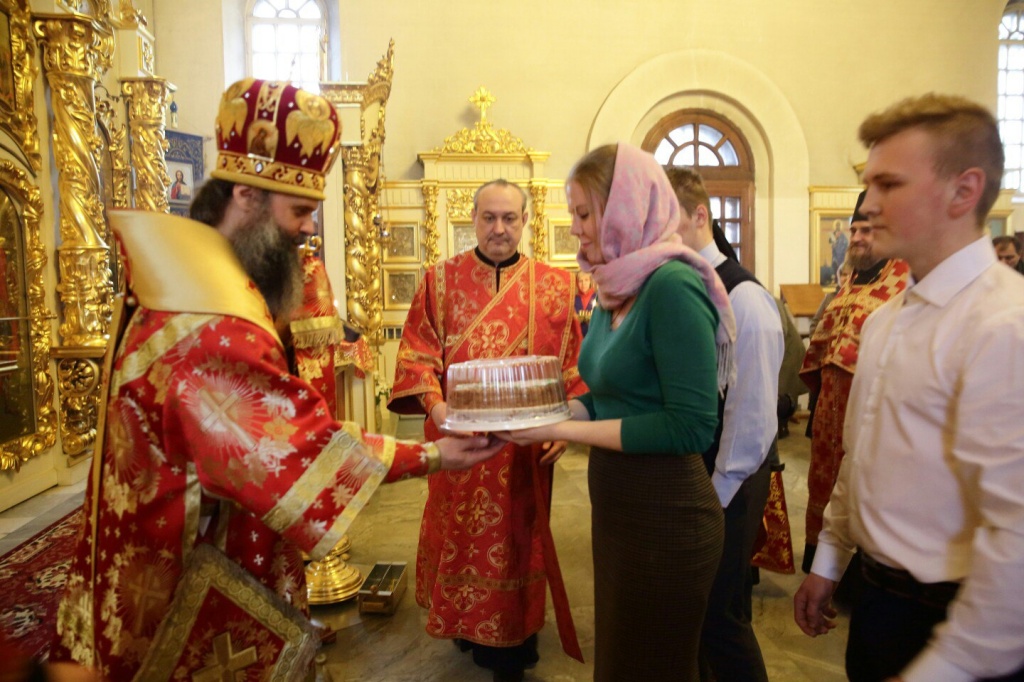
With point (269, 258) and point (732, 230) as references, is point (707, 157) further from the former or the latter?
point (269, 258)

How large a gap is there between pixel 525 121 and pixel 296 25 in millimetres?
3944

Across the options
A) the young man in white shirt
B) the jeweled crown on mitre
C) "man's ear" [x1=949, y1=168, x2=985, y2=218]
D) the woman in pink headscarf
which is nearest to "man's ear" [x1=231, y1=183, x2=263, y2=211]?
the jeweled crown on mitre

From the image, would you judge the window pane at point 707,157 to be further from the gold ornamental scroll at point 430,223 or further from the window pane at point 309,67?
the window pane at point 309,67

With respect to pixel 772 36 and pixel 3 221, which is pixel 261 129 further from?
pixel 772 36

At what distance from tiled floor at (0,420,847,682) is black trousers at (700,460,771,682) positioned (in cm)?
96

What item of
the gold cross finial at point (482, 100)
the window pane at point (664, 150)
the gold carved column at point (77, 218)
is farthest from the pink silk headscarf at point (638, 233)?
the window pane at point (664, 150)

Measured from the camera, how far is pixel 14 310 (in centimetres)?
420

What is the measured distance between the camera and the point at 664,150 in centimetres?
1018

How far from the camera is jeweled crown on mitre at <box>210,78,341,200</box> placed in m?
1.55

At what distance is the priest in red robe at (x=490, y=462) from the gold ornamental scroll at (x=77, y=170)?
299cm

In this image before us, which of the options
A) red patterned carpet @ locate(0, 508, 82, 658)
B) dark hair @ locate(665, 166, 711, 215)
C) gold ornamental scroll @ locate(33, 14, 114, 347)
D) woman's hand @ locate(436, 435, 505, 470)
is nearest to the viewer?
woman's hand @ locate(436, 435, 505, 470)

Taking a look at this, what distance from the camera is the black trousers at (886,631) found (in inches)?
48.1

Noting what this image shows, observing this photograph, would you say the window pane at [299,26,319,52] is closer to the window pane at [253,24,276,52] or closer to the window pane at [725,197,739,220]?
the window pane at [253,24,276,52]

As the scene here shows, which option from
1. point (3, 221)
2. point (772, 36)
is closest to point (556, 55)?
point (772, 36)
